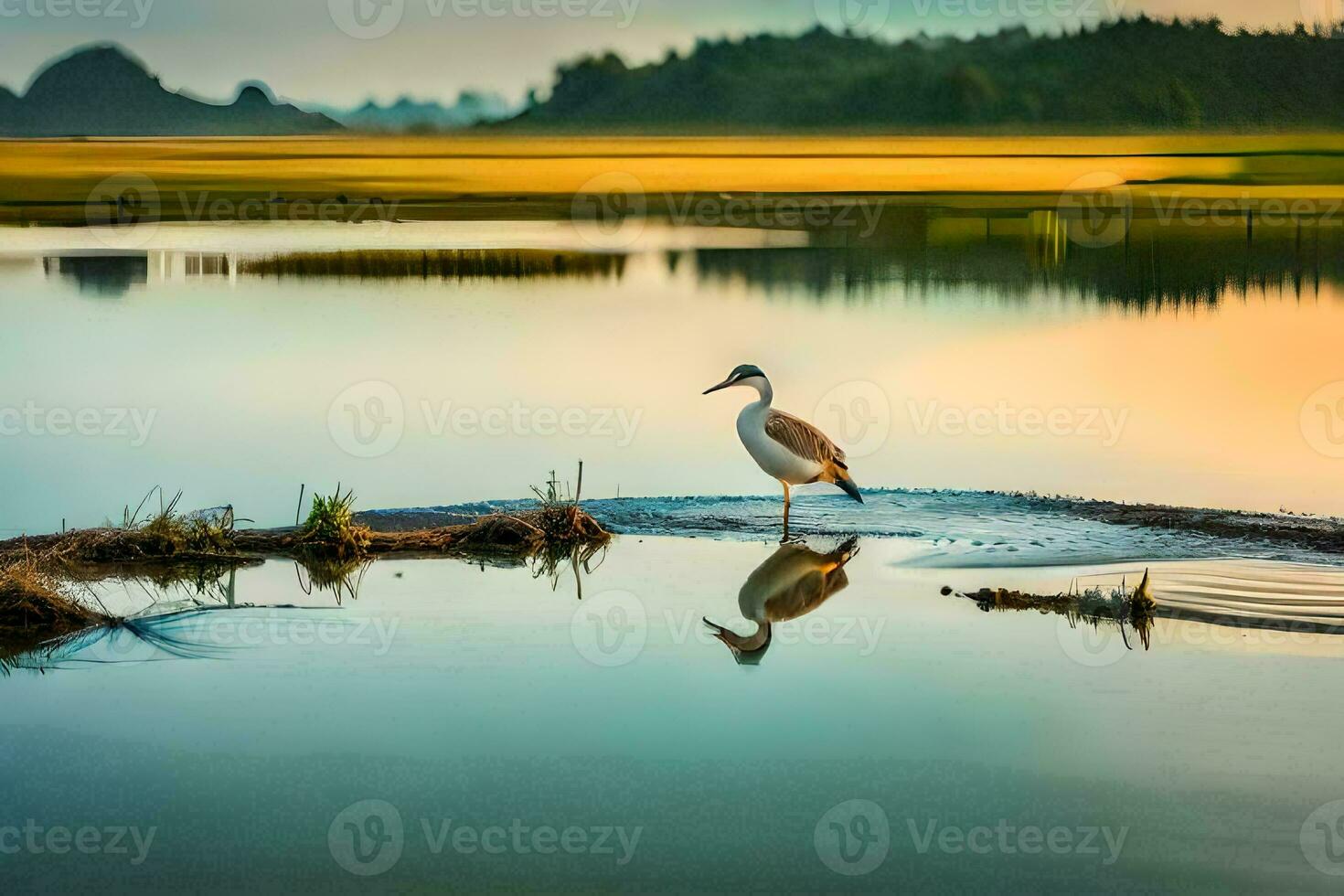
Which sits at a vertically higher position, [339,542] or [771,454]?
[771,454]

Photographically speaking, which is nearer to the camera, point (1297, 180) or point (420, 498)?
point (420, 498)

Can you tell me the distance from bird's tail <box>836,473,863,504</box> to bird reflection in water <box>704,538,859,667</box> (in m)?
0.88

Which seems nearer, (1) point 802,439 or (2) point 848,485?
(1) point 802,439

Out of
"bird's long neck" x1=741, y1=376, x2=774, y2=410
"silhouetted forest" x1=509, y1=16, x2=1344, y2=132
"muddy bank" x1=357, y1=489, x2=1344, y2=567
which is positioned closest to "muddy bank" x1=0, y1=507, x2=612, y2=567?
"muddy bank" x1=357, y1=489, x2=1344, y2=567

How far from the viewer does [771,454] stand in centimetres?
1465

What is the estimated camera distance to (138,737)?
9.88 meters

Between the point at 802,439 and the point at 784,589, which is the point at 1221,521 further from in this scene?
the point at 784,589

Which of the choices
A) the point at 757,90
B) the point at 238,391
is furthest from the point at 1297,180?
the point at 757,90

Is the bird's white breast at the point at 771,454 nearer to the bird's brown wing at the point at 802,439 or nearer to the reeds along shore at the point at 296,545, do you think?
the bird's brown wing at the point at 802,439

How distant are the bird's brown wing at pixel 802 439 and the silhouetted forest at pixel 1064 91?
157366 mm

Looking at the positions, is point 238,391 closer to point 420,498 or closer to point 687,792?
point 420,498

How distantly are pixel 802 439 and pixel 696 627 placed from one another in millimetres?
3147

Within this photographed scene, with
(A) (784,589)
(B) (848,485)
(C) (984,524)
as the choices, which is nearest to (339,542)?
(A) (784,589)

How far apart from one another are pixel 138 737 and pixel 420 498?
21.4 ft
